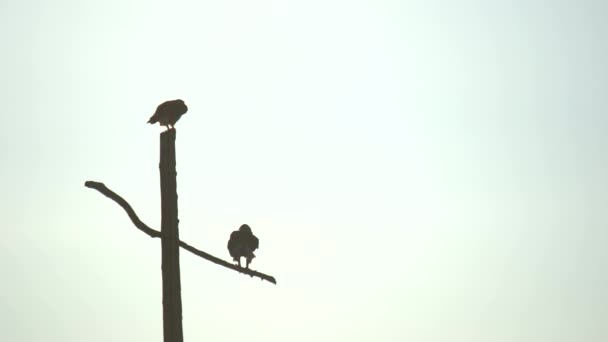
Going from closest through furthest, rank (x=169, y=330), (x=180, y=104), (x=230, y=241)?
(x=169, y=330)
(x=180, y=104)
(x=230, y=241)

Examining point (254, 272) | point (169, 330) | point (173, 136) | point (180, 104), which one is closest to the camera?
point (169, 330)

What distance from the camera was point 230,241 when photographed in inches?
479

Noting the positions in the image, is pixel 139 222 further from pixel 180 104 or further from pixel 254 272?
pixel 180 104

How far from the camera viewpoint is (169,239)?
19.0 feet

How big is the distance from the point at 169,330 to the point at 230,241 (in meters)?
6.46

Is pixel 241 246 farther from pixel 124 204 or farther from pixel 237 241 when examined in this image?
pixel 124 204

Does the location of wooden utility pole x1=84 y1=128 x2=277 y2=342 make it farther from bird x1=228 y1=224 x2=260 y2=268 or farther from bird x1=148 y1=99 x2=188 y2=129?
bird x1=228 y1=224 x2=260 y2=268

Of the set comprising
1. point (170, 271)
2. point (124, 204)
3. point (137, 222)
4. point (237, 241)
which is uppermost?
point (237, 241)

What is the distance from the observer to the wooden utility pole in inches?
227

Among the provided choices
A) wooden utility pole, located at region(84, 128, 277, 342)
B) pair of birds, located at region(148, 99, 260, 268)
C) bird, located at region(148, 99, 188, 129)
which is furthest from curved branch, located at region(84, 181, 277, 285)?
pair of birds, located at region(148, 99, 260, 268)

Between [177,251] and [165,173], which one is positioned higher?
[165,173]

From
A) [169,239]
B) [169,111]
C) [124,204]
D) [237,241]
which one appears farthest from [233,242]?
[169,239]

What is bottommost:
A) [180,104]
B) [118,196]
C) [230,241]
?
[118,196]

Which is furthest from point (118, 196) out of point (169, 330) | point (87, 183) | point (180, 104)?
point (180, 104)
